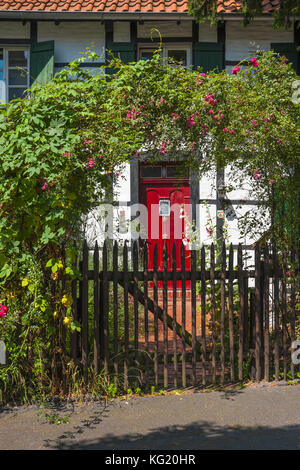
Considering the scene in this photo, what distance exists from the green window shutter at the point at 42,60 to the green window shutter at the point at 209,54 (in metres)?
2.77

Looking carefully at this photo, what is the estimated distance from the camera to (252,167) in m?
5.35

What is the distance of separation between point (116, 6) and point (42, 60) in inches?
69.0

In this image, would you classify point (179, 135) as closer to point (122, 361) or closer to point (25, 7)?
point (122, 361)

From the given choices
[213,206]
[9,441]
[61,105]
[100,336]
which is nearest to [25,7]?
[213,206]

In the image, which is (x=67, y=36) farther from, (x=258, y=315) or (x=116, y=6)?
(x=258, y=315)

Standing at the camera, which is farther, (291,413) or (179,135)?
(179,135)

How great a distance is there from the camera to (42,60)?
10062mm

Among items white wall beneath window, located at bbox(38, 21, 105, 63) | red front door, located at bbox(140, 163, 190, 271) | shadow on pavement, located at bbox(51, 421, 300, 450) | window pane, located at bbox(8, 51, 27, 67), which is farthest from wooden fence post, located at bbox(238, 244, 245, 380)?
window pane, located at bbox(8, 51, 27, 67)

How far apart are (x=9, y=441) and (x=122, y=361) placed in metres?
1.63

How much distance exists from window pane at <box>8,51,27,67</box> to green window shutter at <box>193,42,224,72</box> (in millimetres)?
3398

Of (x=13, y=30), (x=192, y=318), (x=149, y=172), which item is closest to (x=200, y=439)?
(x=192, y=318)

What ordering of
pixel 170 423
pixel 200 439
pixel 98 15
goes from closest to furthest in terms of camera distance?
1. pixel 200 439
2. pixel 170 423
3. pixel 98 15

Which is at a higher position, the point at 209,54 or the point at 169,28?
the point at 169,28

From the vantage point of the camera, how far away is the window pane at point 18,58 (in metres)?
10.5
